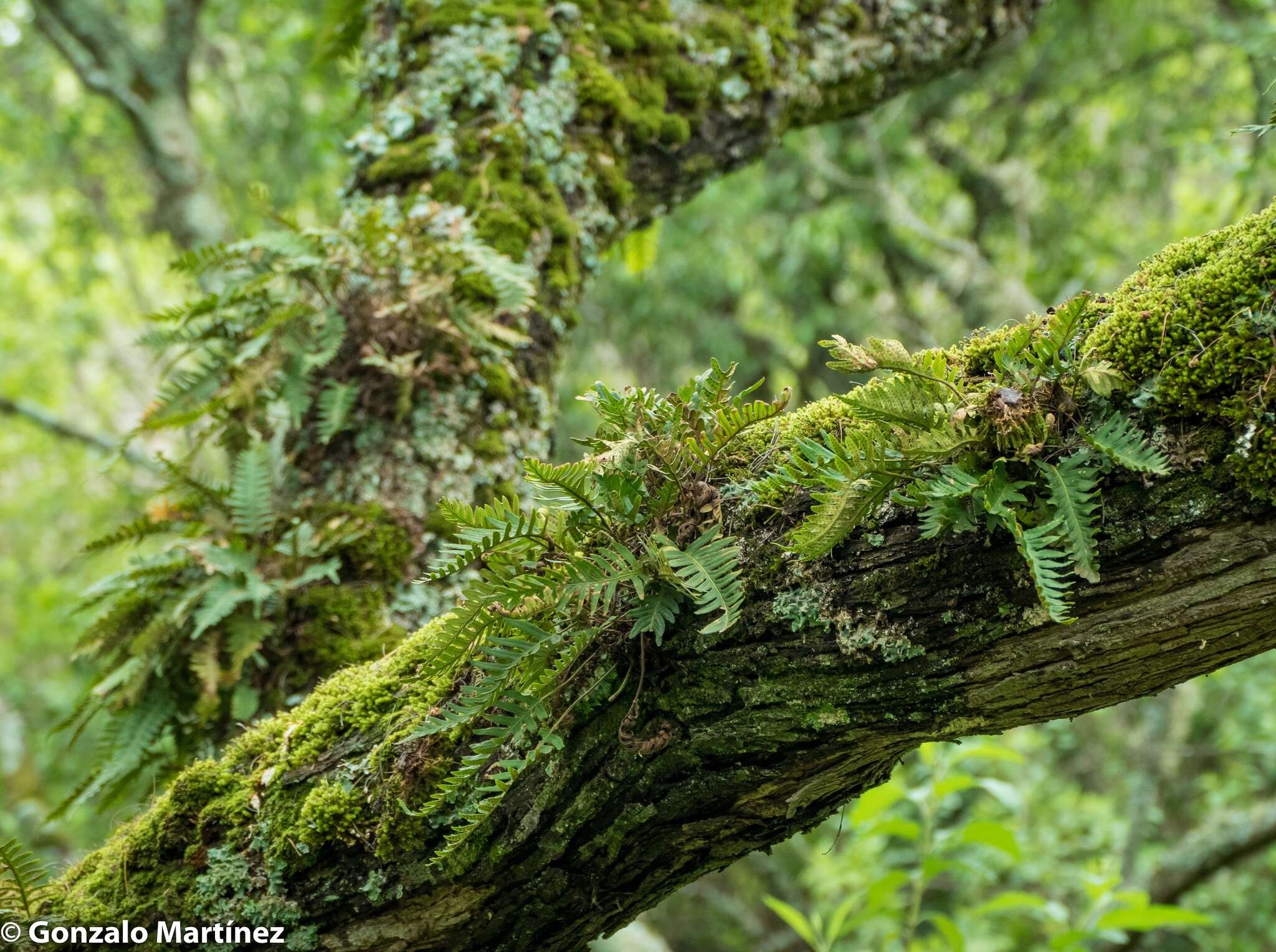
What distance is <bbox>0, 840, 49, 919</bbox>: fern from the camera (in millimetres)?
1665

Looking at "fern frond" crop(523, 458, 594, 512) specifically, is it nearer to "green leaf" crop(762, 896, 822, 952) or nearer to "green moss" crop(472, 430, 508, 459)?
"green moss" crop(472, 430, 508, 459)

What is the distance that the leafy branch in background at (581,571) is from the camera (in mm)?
1450

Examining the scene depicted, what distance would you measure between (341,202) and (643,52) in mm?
1148

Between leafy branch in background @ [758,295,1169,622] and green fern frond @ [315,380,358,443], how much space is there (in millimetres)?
1579

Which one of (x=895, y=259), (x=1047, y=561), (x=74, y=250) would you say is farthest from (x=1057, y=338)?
(x=74, y=250)

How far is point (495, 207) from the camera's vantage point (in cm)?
288

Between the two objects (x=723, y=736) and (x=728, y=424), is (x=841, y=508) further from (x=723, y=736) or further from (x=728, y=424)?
(x=723, y=736)

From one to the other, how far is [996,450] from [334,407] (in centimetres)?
186

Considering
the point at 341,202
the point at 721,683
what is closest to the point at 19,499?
the point at 341,202

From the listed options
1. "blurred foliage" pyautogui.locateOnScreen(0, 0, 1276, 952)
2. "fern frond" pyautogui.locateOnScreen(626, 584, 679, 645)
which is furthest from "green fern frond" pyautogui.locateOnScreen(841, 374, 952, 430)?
"blurred foliage" pyautogui.locateOnScreen(0, 0, 1276, 952)

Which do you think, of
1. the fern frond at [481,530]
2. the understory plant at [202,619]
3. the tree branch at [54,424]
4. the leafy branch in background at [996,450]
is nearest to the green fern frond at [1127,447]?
the leafy branch in background at [996,450]

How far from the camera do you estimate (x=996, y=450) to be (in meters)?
1.35

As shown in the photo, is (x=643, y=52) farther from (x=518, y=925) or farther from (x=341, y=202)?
(x=518, y=925)

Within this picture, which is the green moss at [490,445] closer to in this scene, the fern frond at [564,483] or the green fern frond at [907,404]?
the fern frond at [564,483]
